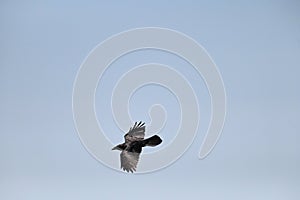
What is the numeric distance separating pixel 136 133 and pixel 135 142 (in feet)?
0.18

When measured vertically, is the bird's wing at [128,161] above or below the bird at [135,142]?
below

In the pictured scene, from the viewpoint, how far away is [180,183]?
2148mm

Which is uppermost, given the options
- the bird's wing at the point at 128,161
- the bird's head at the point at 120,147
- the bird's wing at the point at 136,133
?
the bird's wing at the point at 136,133

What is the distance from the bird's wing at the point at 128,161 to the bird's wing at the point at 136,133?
0.08 meters

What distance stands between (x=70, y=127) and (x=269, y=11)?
1428 mm

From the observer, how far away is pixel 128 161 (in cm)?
214

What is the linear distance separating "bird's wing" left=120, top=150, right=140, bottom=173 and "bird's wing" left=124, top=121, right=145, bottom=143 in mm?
83

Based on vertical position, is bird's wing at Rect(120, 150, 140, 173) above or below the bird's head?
below

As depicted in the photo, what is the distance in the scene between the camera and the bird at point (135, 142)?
215 centimetres

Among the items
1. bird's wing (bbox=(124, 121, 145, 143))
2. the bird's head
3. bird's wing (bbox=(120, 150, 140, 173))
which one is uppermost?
bird's wing (bbox=(124, 121, 145, 143))

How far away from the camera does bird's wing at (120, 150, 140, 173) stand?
7.00ft

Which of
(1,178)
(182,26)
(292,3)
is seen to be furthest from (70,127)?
(292,3)

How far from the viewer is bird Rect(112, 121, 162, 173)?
2146 millimetres

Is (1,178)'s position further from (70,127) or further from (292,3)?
(292,3)
